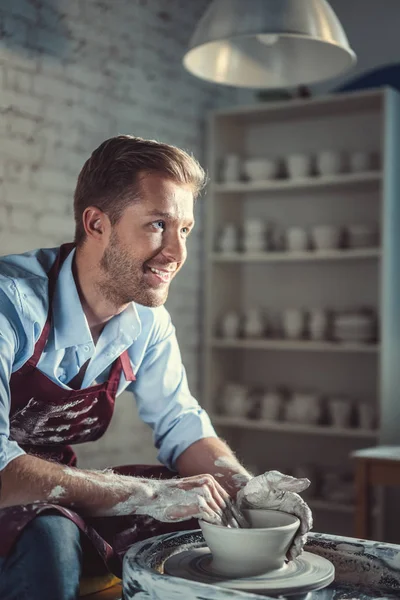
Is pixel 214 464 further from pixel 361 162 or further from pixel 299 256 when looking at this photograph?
pixel 361 162

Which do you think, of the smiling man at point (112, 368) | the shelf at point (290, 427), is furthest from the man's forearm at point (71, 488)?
the shelf at point (290, 427)

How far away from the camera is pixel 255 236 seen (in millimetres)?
3938

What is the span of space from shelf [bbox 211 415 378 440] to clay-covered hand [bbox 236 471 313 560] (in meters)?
2.11

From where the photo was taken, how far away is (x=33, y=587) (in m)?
1.38

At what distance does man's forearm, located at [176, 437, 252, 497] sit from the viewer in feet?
6.20

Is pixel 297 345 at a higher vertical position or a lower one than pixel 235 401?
higher

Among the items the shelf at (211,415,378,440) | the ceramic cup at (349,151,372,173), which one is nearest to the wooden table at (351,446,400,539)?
the shelf at (211,415,378,440)

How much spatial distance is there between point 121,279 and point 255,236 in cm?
209

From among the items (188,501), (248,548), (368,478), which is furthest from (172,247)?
(368,478)

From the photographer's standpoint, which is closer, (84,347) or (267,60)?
(84,347)

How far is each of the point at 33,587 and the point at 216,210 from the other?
115 inches

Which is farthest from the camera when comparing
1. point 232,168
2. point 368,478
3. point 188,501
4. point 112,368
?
point 232,168

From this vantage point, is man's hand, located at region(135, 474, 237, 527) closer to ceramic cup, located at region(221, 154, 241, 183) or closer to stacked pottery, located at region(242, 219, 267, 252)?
stacked pottery, located at region(242, 219, 267, 252)

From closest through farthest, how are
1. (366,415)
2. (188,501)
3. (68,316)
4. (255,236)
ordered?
(188,501)
(68,316)
(366,415)
(255,236)
